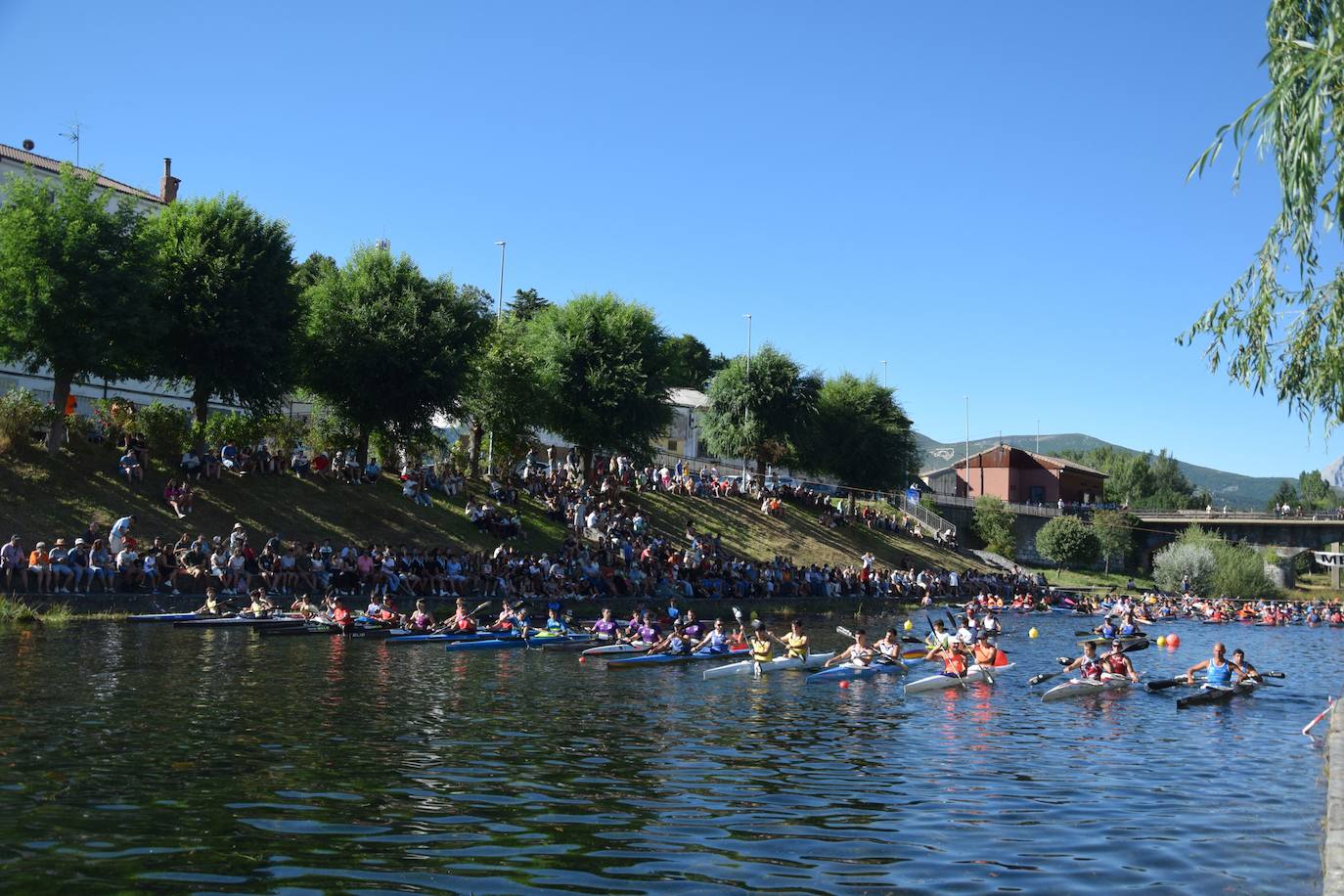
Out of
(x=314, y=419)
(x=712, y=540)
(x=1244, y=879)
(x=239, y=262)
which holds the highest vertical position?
(x=239, y=262)

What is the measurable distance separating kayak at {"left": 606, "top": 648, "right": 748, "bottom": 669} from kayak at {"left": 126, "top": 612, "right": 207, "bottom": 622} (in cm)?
1011

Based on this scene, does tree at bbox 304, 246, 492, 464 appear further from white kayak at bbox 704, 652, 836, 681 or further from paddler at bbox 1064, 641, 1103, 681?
paddler at bbox 1064, 641, 1103, 681

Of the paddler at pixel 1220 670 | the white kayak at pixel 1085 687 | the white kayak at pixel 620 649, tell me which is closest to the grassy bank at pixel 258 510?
the white kayak at pixel 620 649

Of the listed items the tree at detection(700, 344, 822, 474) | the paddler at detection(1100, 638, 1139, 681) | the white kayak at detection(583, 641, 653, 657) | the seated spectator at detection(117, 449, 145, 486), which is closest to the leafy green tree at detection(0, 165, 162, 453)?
the seated spectator at detection(117, 449, 145, 486)

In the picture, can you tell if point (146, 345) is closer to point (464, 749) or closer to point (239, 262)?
point (239, 262)

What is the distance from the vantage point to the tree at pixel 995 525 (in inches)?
3115

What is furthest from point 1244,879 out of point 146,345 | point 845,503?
point 845,503

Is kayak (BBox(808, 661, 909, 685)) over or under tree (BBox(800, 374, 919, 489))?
under

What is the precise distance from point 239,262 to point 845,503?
1658 inches

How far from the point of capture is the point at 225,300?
1414 inches

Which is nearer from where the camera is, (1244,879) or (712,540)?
(1244,879)

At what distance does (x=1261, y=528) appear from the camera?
9038 cm

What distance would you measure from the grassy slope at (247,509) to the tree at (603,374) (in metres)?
3.49

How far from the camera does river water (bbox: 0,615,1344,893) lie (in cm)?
1005
